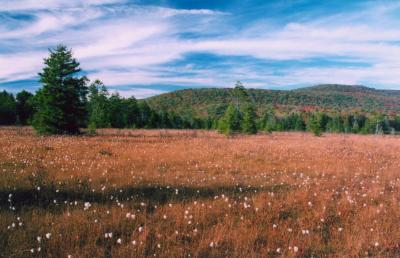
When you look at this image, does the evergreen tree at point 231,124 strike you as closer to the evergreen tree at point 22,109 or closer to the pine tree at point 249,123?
the pine tree at point 249,123

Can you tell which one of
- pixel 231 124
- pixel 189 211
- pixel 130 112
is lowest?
pixel 189 211

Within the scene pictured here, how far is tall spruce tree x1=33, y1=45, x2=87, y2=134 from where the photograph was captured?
26125mm

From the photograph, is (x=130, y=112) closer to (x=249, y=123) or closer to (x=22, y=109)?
(x=22, y=109)

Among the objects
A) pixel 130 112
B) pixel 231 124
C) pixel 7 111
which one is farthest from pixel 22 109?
pixel 231 124

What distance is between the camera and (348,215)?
6250 millimetres

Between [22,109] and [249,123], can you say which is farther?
[22,109]

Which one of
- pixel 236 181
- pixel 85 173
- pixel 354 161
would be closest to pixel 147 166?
pixel 85 173

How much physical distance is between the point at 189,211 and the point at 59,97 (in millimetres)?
23708

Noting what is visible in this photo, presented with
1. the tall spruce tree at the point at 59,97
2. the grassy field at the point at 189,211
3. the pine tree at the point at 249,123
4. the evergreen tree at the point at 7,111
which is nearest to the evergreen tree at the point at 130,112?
the evergreen tree at the point at 7,111

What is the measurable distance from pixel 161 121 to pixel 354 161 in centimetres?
7882

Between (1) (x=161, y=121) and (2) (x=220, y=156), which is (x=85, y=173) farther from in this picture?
(1) (x=161, y=121)

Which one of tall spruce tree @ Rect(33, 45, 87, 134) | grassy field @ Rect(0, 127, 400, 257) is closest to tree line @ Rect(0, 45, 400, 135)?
tall spruce tree @ Rect(33, 45, 87, 134)

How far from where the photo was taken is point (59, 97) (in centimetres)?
2619

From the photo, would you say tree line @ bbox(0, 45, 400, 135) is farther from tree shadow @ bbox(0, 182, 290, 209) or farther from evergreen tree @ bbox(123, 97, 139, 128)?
tree shadow @ bbox(0, 182, 290, 209)
